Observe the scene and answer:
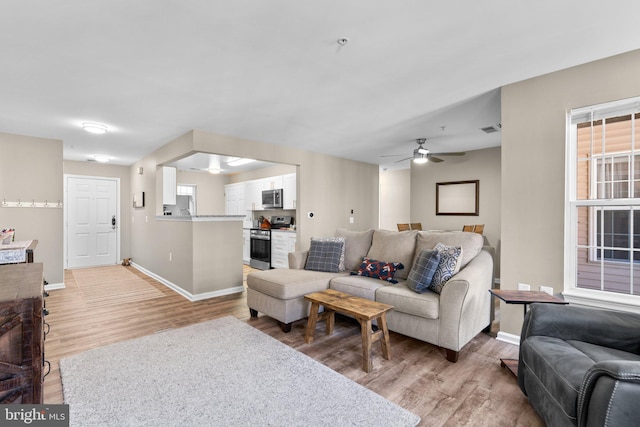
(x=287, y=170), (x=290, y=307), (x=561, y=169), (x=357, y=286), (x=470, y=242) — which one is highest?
(x=287, y=170)

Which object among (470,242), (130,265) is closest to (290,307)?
(470,242)

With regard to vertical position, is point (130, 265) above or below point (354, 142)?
below

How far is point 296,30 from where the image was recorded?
6.55 ft

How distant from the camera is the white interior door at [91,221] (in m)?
6.62

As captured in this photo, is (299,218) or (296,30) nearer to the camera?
(296,30)

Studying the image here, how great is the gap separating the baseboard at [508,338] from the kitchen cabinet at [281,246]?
146 inches

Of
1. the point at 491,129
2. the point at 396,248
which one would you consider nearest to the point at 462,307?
the point at 396,248

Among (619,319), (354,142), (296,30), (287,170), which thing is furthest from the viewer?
(287,170)

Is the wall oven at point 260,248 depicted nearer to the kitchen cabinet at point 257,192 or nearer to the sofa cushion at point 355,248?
the kitchen cabinet at point 257,192

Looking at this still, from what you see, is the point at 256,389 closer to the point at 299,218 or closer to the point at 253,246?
the point at 299,218

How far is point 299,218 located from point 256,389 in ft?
11.7

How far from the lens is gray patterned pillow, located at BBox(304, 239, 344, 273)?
3723 millimetres

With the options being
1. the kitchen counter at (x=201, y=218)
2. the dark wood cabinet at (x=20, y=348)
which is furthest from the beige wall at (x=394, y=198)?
the dark wood cabinet at (x=20, y=348)

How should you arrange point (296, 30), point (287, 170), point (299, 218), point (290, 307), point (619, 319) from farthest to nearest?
point (287, 170) → point (299, 218) → point (290, 307) → point (296, 30) → point (619, 319)
